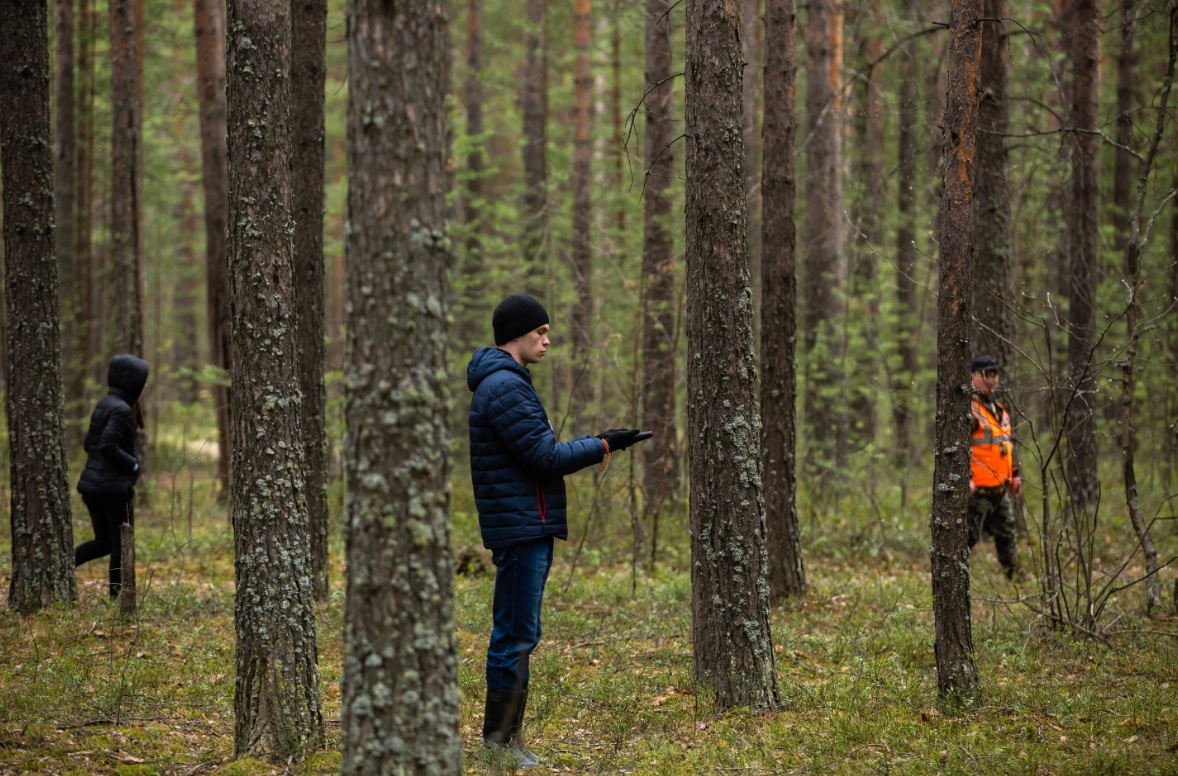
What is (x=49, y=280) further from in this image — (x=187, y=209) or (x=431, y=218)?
(x=187, y=209)

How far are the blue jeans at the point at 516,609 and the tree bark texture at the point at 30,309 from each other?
15.2 feet

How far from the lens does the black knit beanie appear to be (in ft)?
17.0

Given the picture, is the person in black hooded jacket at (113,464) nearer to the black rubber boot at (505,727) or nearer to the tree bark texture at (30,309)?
the tree bark texture at (30,309)

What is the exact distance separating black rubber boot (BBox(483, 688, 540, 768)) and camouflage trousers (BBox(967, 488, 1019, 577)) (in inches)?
225

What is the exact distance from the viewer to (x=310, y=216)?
8250 mm

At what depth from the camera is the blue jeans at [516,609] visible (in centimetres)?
504

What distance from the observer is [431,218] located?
11.6 feet

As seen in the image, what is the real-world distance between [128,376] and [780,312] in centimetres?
598

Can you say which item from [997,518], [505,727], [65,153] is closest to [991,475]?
[997,518]

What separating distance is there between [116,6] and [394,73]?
43.1 feet

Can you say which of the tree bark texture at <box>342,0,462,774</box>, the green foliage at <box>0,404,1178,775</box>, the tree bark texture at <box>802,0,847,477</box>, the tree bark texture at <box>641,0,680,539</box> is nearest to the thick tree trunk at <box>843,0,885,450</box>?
the tree bark texture at <box>802,0,847,477</box>

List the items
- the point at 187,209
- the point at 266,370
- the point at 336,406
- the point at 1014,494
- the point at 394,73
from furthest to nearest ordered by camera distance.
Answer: the point at 187,209 → the point at 336,406 → the point at 1014,494 → the point at 266,370 → the point at 394,73

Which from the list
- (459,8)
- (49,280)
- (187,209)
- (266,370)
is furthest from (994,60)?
(187,209)

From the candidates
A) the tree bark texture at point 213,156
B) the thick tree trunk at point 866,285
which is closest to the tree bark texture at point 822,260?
the thick tree trunk at point 866,285
